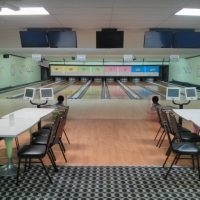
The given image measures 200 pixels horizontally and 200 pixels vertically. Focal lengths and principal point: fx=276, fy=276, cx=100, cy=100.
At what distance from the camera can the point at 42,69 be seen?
22094mm

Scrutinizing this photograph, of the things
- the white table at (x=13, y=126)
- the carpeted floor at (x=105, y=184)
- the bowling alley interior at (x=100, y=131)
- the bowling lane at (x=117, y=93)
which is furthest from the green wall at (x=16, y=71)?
the carpeted floor at (x=105, y=184)

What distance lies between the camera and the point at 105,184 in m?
3.22

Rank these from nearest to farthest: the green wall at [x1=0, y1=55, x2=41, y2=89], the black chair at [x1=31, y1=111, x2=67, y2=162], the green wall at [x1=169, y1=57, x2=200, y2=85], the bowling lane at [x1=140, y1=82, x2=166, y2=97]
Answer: the black chair at [x1=31, y1=111, x2=67, y2=162] → the green wall at [x1=0, y1=55, x2=41, y2=89] → the bowling lane at [x1=140, y1=82, x2=166, y2=97] → the green wall at [x1=169, y1=57, x2=200, y2=85]

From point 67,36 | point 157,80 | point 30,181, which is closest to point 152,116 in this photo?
point 67,36

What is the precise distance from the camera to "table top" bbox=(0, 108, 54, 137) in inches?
127

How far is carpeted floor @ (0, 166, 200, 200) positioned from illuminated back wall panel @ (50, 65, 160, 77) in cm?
1754

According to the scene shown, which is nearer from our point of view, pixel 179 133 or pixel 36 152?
pixel 36 152

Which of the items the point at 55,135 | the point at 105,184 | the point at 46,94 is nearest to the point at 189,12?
the point at 55,135

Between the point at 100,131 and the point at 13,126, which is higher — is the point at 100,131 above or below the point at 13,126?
below

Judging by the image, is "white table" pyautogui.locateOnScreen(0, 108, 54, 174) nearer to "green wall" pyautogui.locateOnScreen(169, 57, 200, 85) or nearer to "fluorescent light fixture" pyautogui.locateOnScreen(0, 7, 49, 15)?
"fluorescent light fixture" pyautogui.locateOnScreen(0, 7, 49, 15)

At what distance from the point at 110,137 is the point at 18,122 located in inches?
86.5

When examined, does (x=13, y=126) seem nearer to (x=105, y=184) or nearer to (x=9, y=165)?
(x=9, y=165)

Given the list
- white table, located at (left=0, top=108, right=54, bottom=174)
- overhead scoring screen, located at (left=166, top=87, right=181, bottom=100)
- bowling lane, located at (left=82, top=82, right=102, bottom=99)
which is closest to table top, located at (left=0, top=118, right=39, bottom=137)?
white table, located at (left=0, top=108, right=54, bottom=174)

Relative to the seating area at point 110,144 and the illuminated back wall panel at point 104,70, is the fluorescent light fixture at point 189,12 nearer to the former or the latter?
the seating area at point 110,144
